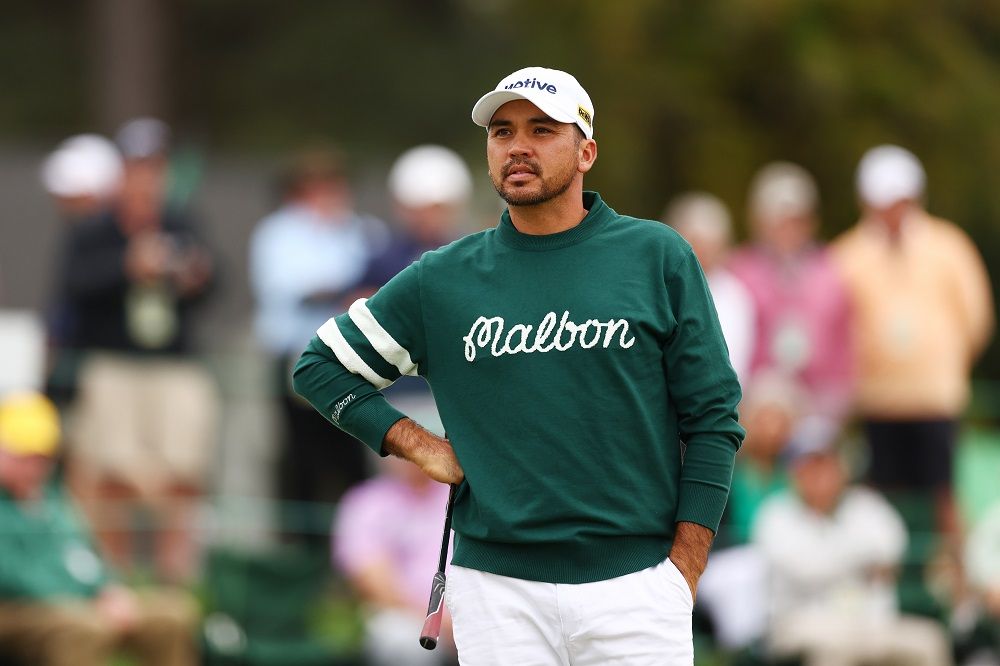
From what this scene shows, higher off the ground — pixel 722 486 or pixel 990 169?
pixel 990 169

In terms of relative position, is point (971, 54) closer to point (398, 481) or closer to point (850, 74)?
point (850, 74)

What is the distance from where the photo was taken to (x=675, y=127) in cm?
1623

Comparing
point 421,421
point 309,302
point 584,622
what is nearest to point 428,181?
point 309,302

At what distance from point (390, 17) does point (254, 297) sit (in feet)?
18.4

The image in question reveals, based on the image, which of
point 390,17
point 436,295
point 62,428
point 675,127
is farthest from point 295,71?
point 436,295

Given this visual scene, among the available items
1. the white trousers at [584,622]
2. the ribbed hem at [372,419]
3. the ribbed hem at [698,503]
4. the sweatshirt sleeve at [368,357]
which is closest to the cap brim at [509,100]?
the sweatshirt sleeve at [368,357]

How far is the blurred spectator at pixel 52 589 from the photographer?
8734mm

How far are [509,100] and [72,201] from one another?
21.4 feet

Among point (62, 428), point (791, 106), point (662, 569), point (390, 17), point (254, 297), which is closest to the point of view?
point (662, 569)

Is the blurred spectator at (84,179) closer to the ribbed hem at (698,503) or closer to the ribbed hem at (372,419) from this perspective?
the ribbed hem at (372,419)

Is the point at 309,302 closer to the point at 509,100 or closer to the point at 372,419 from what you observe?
the point at 372,419

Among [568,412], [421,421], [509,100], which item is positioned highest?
[509,100]

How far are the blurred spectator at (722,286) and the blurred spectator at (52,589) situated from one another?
3.14 meters

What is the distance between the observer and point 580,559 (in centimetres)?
480
